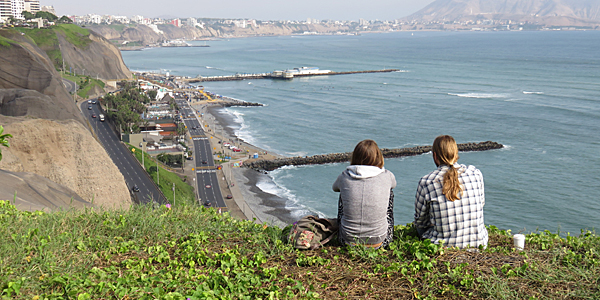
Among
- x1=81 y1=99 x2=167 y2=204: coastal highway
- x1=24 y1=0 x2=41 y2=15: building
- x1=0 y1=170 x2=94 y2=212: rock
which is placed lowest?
x1=81 y1=99 x2=167 y2=204: coastal highway

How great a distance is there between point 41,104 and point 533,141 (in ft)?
153

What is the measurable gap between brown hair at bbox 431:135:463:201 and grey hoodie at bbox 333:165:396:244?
568 millimetres

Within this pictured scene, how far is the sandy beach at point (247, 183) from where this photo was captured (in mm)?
34562

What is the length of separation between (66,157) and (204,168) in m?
18.9

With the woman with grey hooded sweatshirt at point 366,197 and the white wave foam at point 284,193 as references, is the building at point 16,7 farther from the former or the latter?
the woman with grey hooded sweatshirt at point 366,197

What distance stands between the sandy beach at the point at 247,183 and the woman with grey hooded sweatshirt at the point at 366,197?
1747 cm

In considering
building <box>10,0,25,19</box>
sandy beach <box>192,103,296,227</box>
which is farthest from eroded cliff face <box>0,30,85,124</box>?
building <box>10,0,25,19</box>

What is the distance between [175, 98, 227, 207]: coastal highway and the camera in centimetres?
3781

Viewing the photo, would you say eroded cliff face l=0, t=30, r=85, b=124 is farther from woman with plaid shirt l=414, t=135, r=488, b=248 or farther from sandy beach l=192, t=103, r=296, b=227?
woman with plaid shirt l=414, t=135, r=488, b=248

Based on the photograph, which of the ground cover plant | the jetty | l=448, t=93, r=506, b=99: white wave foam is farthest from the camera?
the jetty

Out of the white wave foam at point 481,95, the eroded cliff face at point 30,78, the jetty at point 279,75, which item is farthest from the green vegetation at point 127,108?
the white wave foam at point 481,95

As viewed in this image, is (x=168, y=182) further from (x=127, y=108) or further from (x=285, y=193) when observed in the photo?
(x=127, y=108)

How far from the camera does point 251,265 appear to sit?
5086 millimetres

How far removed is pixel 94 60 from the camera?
305 feet
